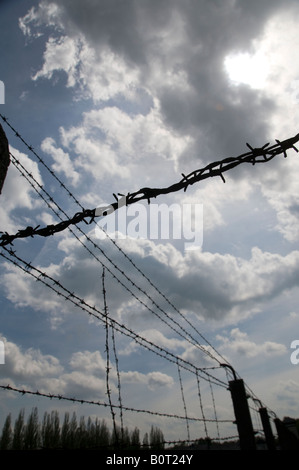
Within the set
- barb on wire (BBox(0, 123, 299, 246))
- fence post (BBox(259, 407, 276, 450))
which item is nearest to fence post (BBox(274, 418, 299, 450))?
fence post (BBox(259, 407, 276, 450))

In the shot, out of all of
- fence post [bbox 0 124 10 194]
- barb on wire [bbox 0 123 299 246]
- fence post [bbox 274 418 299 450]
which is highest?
fence post [bbox 0 124 10 194]

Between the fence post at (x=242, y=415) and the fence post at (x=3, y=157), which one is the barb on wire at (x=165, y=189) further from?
the fence post at (x=242, y=415)

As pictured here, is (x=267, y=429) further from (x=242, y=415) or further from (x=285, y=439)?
(x=242, y=415)

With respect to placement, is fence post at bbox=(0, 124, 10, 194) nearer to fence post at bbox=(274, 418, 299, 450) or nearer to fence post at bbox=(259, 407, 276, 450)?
fence post at bbox=(259, 407, 276, 450)

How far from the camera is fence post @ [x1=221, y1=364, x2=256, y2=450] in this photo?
5.56 meters

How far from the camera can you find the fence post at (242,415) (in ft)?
18.2

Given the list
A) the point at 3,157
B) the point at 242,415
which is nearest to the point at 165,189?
the point at 3,157

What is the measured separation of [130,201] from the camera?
3094mm

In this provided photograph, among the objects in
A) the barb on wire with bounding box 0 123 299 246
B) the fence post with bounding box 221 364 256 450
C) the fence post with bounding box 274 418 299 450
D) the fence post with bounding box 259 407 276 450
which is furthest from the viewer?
the fence post with bounding box 274 418 299 450

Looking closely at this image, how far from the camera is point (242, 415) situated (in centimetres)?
582
